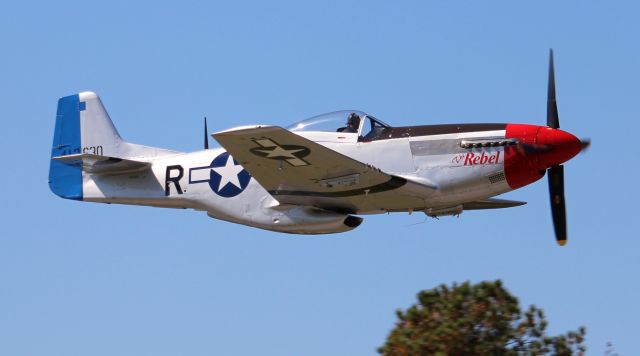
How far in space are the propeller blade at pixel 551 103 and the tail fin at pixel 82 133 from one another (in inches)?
281

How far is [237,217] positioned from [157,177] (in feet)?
5.26

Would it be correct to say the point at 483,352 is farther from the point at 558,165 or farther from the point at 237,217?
the point at 237,217

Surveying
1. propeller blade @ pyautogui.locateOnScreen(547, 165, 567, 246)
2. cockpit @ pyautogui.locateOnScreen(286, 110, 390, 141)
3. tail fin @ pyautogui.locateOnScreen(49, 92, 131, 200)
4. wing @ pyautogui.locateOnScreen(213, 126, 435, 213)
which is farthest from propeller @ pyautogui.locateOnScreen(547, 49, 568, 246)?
tail fin @ pyautogui.locateOnScreen(49, 92, 131, 200)

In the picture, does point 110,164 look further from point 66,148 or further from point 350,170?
point 350,170

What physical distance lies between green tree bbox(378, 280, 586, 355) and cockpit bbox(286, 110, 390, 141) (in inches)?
152

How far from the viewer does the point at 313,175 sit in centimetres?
1980

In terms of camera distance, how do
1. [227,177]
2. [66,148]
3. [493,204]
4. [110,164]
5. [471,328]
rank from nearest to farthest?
[471,328]
[227,177]
[110,164]
[493,204]
[66,148]

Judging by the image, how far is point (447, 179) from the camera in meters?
19.9


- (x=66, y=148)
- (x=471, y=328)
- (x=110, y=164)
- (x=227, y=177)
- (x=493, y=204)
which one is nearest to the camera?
(x=471, y=328)

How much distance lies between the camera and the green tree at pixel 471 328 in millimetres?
16328

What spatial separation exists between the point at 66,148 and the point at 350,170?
5974 mm

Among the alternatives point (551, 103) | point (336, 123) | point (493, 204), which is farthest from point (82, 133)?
point (551, 103)

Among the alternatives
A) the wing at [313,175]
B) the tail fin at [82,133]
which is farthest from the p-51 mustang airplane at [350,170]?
the tail fin at [82,133]

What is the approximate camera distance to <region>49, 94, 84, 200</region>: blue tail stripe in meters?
22.4
